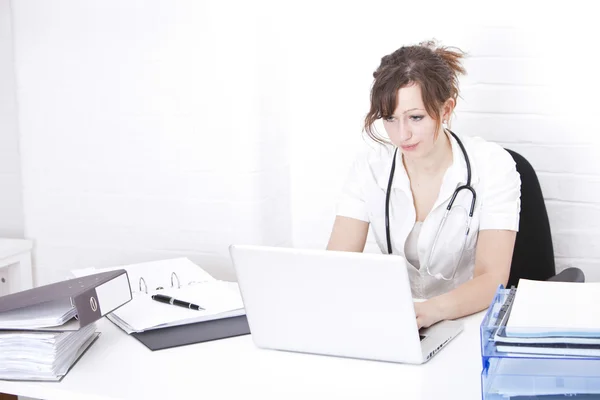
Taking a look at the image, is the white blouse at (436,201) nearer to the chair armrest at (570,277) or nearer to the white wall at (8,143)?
the chair armrest at (570,277)

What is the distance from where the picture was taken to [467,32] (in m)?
2.37

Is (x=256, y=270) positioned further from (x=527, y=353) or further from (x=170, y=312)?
(x=527, y=353)

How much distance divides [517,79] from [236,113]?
2.84 feet

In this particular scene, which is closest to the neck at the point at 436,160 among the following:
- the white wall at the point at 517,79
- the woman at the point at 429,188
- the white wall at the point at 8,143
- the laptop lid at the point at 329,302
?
the woman at the point at 429,188

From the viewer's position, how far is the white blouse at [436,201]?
191cm

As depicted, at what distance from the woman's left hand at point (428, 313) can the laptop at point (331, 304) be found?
5 centimetres

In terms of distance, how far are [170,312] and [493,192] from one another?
2.73 feet

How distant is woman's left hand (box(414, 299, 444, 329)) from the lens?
1.49 m

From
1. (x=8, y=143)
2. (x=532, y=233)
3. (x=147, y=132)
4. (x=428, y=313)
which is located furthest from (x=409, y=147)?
(x=8, y=143)

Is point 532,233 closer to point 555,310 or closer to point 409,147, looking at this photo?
point 409,147

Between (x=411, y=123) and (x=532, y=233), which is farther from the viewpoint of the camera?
(x=532, y=233)

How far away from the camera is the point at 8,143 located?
9.04 feet

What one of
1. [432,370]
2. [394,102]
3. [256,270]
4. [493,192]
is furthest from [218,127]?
[432,370]

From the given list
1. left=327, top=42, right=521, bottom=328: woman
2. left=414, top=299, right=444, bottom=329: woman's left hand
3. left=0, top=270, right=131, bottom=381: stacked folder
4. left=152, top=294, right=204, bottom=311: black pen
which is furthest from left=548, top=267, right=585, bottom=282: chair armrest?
left=0, top=270, right=131, bottom=381: stacked folder
